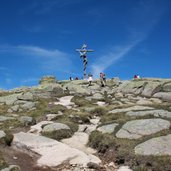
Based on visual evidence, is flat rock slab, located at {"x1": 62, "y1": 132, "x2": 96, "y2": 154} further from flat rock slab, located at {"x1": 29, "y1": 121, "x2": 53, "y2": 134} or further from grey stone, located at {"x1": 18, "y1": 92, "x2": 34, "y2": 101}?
grey stone, located at {"x1": 18, "y1": 92, "x2": 34, "y2": 101}

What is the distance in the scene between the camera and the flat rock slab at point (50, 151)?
18.0 meters

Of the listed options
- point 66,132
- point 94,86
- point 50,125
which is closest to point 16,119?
point 50,125

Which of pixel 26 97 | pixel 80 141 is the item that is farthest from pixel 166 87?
pixel 80 141

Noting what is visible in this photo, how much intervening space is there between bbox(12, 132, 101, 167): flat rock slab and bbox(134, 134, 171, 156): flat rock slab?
8.47 ft

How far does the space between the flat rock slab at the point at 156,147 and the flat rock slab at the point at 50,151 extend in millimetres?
2581

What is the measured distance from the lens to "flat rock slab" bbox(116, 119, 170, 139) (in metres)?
21.1

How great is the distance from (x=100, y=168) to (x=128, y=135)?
176 inches

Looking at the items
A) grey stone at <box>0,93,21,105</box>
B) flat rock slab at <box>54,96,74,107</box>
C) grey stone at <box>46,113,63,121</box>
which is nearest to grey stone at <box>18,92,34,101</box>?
grey stone at <box>0,93,21,105</box>

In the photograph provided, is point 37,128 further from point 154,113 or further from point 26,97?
point 26,97

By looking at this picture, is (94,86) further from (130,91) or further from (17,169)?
(17,169)

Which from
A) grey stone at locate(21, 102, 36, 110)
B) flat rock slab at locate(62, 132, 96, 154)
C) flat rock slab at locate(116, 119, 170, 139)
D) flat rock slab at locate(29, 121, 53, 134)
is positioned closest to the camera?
flat rock slab at locate(62, 132, 96, 154)

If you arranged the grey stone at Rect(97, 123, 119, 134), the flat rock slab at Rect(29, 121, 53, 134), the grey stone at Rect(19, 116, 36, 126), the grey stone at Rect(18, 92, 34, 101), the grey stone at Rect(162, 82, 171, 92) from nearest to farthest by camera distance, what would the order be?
the grey stone at Rect(97, 123, 119, 134)
the flat rock slab at Rect(29, 121, 53, 134)
the grey stone at Rect(19, 116, 36, 126)
the grey stone at Rect(18, 92, 34, 101)
the grey stone at Rect(162, 82, 171, 92)

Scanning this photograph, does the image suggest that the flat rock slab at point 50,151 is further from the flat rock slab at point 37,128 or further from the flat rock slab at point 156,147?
the flat rock slab at point 37,128

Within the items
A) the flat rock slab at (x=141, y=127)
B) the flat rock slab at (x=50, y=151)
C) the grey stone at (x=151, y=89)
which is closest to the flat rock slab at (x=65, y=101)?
the grey stone at (x=151, y=89)
